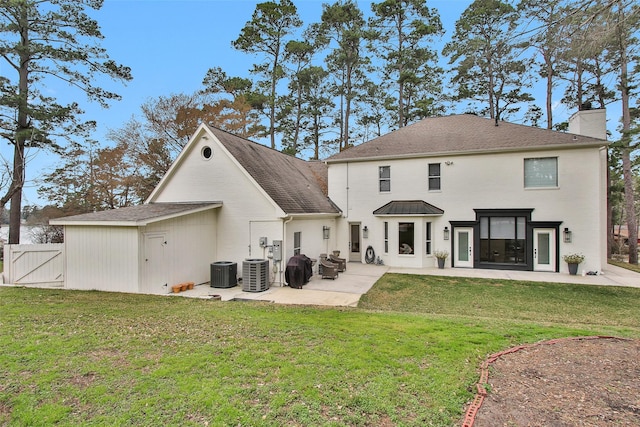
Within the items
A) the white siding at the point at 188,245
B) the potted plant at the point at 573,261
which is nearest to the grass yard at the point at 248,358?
the white siding at the point at 188,245

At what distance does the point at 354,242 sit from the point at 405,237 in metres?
2.79

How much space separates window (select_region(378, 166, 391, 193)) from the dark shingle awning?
2.71 ft

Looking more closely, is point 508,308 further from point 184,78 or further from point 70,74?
point 184,78

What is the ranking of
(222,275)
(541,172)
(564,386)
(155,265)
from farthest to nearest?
(541,172), (222,275), (155,265), (564,386)

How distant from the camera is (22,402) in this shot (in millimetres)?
3309

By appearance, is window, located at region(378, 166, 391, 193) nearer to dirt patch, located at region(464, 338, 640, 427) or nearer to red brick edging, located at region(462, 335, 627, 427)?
red brick edging, located at region(462, 335, 627, 427)

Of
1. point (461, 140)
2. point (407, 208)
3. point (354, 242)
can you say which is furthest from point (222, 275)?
point (461, 140)

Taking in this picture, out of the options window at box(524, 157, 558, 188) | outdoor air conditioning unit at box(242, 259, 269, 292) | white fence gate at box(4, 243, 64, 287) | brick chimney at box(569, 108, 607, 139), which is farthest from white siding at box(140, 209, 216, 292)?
brick chimney at box(569, 108, 607, 139)

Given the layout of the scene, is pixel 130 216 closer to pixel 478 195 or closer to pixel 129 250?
pixel 129 250

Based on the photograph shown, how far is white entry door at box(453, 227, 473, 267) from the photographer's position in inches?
561

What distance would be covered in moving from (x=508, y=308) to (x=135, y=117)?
80.1ft

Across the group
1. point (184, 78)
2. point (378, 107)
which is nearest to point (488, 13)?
point (378, 107)

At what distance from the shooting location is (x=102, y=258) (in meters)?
9.29

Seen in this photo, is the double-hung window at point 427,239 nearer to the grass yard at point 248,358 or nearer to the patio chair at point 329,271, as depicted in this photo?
the patio chair at point 329,271
